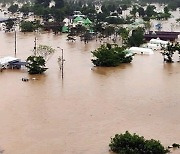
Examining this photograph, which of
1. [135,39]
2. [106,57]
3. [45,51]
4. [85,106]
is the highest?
→ [135,39]

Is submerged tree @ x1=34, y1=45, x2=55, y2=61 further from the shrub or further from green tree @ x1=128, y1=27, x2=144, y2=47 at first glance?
the shrub

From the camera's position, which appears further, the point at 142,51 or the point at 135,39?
the point at 135,39

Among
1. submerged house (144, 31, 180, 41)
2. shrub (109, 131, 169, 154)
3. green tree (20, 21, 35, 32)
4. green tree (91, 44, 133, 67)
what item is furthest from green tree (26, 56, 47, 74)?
green tree (20, 21, 35, 32)

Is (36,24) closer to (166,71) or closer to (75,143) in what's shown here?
(166,71)

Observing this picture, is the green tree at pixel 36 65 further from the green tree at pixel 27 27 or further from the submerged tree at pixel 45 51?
the green tree at pixel 27 27

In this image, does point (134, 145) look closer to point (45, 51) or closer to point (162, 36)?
point (45, 51)

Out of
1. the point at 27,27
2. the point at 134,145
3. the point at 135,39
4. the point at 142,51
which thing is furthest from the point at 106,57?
the point at 27,27

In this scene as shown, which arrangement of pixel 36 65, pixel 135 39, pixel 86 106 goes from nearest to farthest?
pixel 86 106 < pixel 36 65 < pixel 135 39

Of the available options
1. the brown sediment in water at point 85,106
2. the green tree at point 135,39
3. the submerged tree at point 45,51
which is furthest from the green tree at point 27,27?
the submerged tree at point 45,51
